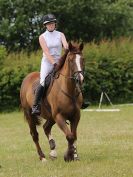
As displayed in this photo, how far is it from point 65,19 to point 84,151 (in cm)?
3395

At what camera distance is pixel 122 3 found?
47312mm

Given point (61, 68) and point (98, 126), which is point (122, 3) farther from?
point (61, 68)

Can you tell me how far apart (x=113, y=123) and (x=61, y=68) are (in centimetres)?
1057

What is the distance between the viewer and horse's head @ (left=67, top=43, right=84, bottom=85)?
1023 centimetres

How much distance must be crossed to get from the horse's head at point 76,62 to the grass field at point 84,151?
1.76 meters

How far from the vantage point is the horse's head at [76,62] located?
10.2m

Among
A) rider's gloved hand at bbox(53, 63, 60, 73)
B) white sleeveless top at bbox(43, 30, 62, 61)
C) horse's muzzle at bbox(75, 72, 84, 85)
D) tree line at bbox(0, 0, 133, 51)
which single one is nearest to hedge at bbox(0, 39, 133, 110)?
tree line at bbox(0, 0, 133, 51)

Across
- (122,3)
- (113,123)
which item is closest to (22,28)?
(122,3)

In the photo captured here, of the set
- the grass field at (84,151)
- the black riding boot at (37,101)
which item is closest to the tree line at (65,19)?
the grass field at (84,151)

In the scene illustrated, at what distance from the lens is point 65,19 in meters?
46.0

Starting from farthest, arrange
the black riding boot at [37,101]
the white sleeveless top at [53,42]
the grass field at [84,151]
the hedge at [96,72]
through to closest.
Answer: the hedge at [96,72] → the black riding boot at [37,101] → the white sleeveless top at [53,42] → the grass field at [84,151]

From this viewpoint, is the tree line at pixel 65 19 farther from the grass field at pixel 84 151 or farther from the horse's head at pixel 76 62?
the horse's head at pixel 76 62

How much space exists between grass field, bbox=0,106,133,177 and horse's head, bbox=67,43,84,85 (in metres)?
1.76

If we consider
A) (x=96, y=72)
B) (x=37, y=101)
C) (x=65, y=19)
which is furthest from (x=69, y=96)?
(x=65, y=19)
